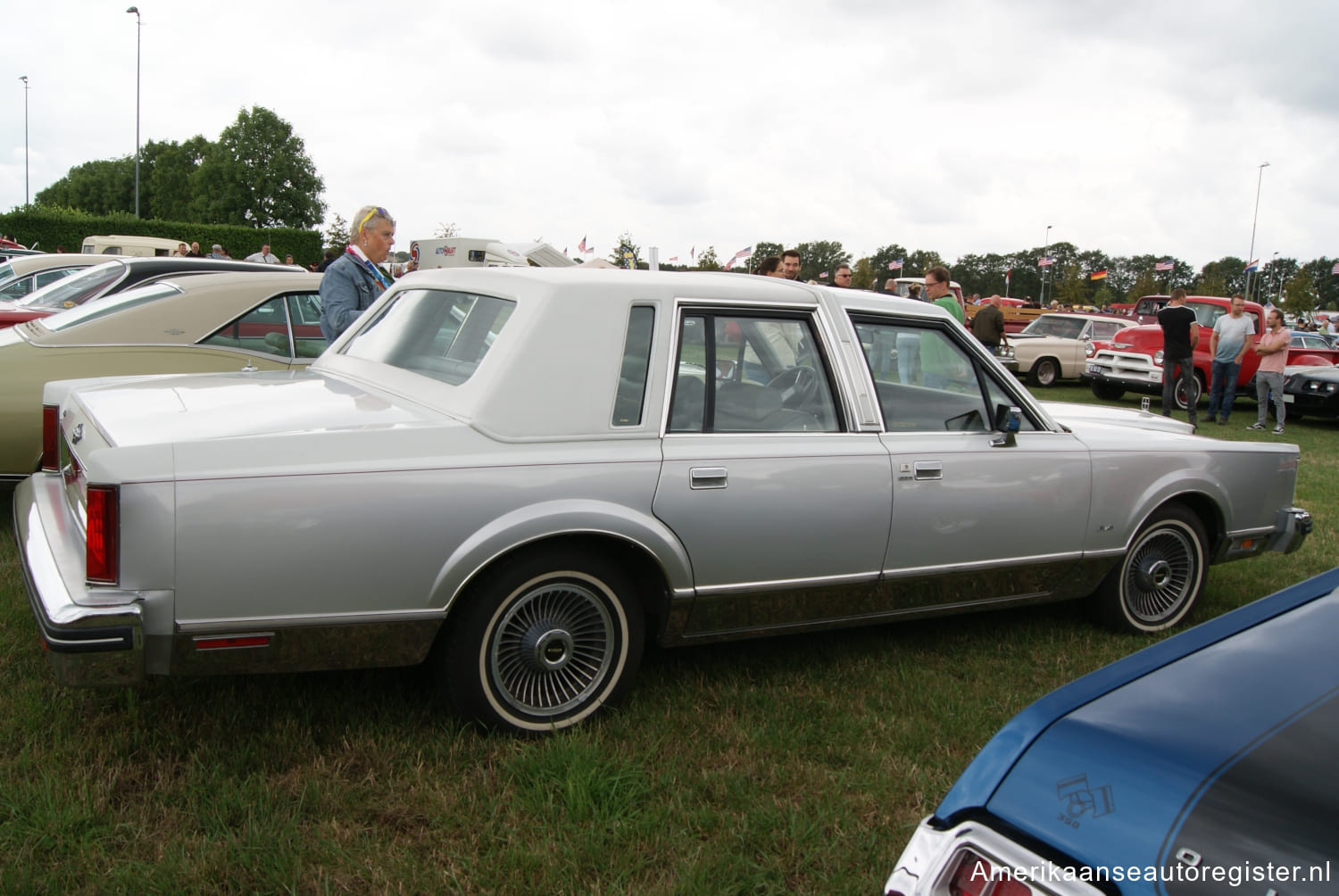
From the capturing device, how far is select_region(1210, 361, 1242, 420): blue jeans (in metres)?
13.9

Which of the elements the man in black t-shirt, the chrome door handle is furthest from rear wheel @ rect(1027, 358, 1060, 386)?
the chrome door handle

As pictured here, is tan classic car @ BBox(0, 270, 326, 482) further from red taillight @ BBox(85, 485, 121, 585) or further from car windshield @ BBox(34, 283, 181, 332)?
red taillight @ BBox(85, 485, 121, 585)

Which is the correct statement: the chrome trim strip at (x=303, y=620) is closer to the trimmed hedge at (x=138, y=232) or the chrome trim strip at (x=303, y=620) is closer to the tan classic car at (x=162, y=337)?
the tan classic car at (x=162, y=337)

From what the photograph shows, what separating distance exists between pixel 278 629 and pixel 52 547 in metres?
0.85

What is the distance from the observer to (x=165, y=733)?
309cm

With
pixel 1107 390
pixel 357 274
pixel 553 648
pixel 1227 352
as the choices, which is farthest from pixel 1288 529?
pixel 1107 390

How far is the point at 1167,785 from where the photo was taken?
134cm

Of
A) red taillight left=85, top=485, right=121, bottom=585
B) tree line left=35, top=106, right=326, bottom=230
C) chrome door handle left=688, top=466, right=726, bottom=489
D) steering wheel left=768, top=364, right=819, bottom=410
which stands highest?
tree line left=35, top=106, right=326, bottom=230

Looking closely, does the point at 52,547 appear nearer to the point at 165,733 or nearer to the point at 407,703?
the point at 165,733

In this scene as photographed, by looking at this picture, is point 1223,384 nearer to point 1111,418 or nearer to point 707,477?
point 1111,418

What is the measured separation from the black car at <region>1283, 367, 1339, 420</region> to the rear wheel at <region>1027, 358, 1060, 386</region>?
466 centimetres

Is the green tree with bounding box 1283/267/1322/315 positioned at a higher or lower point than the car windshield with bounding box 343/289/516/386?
higher

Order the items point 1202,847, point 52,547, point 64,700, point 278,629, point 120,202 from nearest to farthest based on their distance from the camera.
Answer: point 1202,847 < point 278,629 < point 52,547 < point 64,700 < point 120,202

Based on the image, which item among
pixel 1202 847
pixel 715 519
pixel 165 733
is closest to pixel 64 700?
pixel 165 733
